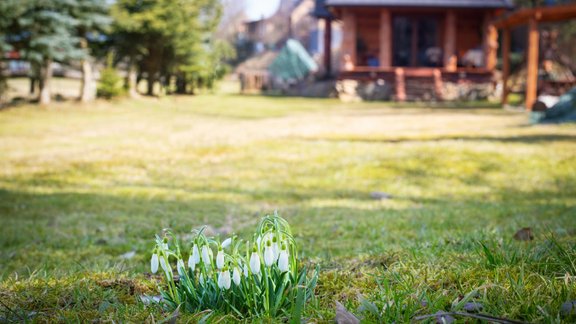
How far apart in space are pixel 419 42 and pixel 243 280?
33753 mm

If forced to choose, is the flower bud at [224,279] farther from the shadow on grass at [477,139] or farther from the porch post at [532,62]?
the porch post at [532,62]

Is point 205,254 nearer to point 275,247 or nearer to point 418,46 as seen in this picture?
point 275,247

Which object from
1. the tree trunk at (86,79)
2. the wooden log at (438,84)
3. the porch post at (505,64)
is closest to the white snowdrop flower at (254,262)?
the porch post at (505,64)

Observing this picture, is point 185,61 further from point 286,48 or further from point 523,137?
point 523,137

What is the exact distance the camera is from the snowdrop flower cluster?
7.70 ft

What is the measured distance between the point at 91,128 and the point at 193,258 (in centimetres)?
1632

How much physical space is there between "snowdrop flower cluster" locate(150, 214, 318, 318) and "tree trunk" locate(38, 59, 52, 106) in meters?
22.3

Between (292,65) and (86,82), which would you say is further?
(292,65)

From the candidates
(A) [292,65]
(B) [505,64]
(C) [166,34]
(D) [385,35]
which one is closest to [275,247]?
(B) [505,64]

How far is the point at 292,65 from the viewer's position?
39969 mm

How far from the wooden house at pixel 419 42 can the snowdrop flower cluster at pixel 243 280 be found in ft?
85.5

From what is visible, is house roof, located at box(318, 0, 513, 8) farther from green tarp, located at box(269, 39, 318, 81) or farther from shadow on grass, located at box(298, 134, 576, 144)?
shadow on grass, located at box(298, 134, 576, 144)

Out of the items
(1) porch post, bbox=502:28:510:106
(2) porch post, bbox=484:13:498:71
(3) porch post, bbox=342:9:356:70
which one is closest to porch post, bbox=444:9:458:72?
(2) porch post, bbox=484:13:498:71

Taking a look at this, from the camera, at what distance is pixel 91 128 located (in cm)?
1766
